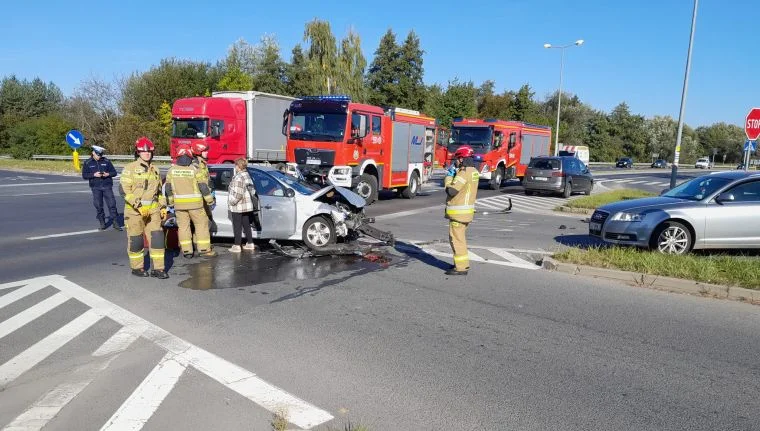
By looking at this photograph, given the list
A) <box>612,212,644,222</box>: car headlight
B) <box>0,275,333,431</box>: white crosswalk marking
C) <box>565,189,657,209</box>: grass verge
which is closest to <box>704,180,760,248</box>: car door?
<box>612,212,644,222</box>: car headlight

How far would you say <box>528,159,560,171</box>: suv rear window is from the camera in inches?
842

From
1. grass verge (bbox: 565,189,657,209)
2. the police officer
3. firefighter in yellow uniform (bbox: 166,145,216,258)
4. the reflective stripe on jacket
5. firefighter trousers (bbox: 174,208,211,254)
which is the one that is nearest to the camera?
the reflective stripe on jacket

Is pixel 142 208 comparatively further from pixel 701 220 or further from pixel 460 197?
pixel 701 220

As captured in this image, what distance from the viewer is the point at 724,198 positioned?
8.83 metres

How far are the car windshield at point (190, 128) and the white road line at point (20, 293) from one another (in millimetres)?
14266

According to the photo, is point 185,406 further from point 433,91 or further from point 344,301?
point 433,91

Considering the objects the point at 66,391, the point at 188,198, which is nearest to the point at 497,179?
the point at 188,198

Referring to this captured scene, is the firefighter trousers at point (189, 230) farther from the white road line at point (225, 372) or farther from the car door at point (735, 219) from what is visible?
the car door at point (735, 219)

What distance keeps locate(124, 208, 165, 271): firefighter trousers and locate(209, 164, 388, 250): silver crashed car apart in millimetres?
2233

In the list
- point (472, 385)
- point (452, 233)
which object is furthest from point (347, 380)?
point (452, 233)

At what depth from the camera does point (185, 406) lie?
12.4 ft

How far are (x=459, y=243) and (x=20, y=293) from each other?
5.60 metres

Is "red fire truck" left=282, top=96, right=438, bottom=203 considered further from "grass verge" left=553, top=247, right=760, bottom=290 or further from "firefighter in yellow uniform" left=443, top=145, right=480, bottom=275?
"grass verge" left=553, top=247, right=760, bottom=290

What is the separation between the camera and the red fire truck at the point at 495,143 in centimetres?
2331
